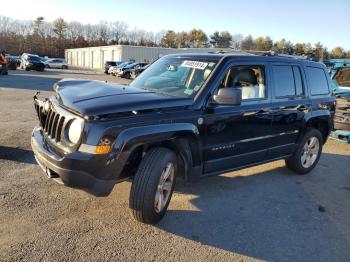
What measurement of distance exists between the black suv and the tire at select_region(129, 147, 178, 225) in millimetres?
10

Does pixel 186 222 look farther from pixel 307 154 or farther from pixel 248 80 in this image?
pixel 307 154

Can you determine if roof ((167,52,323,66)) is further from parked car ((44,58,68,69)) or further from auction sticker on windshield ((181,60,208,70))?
parked car ((44,58,68,69))

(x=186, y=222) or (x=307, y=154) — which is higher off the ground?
(x=307, y=154)

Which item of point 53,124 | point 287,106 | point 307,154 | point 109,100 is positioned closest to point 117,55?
point 307,154

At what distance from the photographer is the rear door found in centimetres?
509

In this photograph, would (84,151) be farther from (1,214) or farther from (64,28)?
(64,28)

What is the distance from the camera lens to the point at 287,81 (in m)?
5.32

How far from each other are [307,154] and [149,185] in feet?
12.2

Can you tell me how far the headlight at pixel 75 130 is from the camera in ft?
10.9

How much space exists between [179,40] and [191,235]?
9781cm

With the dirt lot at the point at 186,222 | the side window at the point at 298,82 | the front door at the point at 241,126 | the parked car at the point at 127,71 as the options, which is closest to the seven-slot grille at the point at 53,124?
the dirt lot at the point at 186,222

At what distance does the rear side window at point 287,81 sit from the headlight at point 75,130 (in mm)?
3011

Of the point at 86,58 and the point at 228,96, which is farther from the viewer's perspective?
the point at 86,58

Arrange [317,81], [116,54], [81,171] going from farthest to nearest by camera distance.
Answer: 1. [116,54]
2. [317,81]
3. [81,171]
